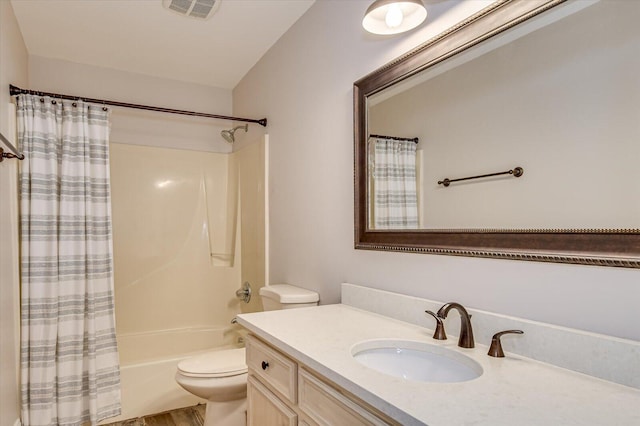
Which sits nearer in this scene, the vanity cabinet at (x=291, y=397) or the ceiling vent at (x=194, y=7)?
the vanity cabinet at (x=291, y=397)

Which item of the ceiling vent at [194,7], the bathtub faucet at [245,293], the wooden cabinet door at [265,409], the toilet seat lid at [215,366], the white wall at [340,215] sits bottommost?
the toilet seat lid at [215,366]

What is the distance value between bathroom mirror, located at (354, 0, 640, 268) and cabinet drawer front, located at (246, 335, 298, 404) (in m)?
0.62

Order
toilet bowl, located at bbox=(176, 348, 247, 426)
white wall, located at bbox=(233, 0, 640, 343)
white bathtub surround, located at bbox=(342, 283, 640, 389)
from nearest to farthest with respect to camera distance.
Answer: white bathtub surround, located at bbox=(342, 283, 640, 389) < white wall, located at bbox=(233, 0, 640, 343) < toilet bowl, located at bbox=(176, 348, 247, 426)

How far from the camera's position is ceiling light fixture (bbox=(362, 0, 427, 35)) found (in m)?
1.37

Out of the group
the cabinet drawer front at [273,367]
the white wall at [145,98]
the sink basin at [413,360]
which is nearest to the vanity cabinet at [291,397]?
the cabinet drawer front at [273,367]

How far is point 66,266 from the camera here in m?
2.20

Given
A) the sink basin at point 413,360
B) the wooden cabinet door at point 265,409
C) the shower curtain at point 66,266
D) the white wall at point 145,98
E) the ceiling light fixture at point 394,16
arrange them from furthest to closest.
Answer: the white wall at point 145,98, the shower curtain at point 66,266, the ceiling light fixture at point 394,16, the wooden cabinet door at point 265,409, the sink basin at point 413,360

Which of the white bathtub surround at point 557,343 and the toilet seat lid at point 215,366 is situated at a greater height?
the white bathtub surround at point 557,343

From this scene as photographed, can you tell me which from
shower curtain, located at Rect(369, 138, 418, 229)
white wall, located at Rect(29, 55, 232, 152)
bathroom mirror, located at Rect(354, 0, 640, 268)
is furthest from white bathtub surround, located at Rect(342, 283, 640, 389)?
white wall, located at Rect(29, 55, 232, 152)

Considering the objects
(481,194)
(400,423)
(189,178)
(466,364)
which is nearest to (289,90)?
(189,178)

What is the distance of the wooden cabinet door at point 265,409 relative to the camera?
4.02 feet

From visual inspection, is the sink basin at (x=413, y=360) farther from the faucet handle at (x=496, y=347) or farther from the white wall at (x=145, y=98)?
the white wall at (x=145, y=98)

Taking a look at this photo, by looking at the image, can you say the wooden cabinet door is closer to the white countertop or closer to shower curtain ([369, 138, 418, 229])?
the white countertop

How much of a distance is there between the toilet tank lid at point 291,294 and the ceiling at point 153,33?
163cm
